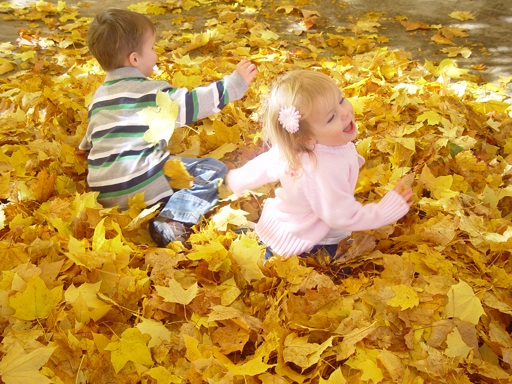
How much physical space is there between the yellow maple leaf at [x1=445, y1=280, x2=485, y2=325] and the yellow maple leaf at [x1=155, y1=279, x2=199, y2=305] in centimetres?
87

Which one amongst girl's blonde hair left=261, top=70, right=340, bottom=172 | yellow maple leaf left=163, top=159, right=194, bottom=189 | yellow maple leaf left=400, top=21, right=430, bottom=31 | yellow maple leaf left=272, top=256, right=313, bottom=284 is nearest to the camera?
girl's blonde hair left=261, top=70, right=340, bottom=172

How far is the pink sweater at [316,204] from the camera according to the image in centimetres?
137

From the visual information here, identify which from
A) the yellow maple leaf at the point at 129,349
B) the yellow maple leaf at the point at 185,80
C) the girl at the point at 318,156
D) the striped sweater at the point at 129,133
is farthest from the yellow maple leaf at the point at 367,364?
the yellow maple leaf at the point at 185,80

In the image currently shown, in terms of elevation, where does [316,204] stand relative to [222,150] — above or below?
above

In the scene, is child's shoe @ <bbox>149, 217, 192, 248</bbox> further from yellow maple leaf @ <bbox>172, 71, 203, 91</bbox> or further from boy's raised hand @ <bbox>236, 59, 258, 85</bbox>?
yellow maple leaf @ <bbox>172, 71, 203, 91</bbox>

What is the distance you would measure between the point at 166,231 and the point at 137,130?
20.0 inches

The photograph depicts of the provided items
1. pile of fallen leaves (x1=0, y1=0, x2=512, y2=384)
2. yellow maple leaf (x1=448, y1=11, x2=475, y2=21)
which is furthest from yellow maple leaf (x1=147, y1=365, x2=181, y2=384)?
yellow maple leaf (x1=448, y1=11, x2=475, y2=21)

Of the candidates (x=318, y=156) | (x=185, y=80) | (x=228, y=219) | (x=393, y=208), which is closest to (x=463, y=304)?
(x=393, y=208)

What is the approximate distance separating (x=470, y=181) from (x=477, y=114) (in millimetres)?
665

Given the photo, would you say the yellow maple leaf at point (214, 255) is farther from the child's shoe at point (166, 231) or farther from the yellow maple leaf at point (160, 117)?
the yellow maple leaf at point (160, 117)

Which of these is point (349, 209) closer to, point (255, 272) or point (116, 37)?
point (255, 272)

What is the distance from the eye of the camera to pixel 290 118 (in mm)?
1287

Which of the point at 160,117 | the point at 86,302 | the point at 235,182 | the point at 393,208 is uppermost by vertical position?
the point at 160,117

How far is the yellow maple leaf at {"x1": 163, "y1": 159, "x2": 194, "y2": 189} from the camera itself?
73.5 inches
